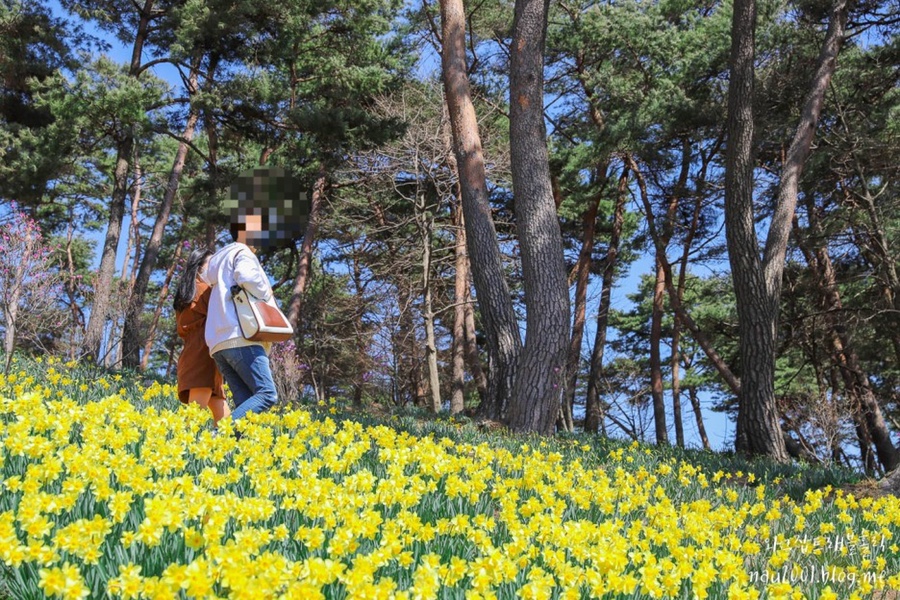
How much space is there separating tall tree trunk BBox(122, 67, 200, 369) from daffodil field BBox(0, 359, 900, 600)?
7.74 metres

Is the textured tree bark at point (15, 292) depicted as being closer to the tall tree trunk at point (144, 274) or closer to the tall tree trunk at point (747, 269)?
the tall tree trunk at point (144, 274)

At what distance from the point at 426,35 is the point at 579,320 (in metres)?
7.65

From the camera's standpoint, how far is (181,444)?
2.82m

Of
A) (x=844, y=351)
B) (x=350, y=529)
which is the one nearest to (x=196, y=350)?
(x=350, y=529)

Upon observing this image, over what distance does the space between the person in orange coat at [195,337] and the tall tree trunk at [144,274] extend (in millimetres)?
6165

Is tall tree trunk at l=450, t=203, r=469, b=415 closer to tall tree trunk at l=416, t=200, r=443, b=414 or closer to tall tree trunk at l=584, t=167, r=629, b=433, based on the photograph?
tall tree trunk at l=416, t=200, r=443, b=414

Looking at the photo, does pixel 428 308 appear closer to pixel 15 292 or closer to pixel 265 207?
pixel 15 292

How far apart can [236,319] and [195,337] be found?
709mm

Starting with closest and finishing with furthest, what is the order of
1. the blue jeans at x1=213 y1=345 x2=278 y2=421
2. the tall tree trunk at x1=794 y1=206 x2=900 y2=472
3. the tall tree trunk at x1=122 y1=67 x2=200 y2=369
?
the blue jeans at x1=213 y1=345 x2=278 y2=421 → the tall tree trunk at x1=122 y1=67 x2=200 y2=369 → the tall tree trunk at x1=794 y1=206 x2=900 y2=472

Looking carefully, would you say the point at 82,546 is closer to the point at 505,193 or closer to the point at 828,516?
the point at 828,516

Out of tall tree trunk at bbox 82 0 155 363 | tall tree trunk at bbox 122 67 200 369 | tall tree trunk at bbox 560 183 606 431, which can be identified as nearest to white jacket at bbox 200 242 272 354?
tall tree trunk at bbox 122 67 200 369

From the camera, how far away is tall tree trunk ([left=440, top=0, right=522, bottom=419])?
23.4 feet

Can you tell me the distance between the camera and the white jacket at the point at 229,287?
11.9ft

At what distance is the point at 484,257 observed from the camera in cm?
730
